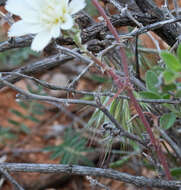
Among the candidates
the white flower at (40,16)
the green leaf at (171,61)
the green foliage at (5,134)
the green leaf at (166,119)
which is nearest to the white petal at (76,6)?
the white flower at (40,16)

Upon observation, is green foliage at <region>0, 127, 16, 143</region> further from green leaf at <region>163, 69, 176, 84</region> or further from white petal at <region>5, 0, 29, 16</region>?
green leaf at <region>163, 69, 176, 84</region>

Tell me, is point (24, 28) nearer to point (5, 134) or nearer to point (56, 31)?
point (56, 31)

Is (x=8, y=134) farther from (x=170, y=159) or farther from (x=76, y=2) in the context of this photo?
(x=76, y=2)

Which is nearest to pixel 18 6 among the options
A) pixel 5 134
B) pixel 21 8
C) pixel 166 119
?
pixel 21 8

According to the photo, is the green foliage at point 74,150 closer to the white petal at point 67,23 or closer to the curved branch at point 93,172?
the curved branch at point 93,172

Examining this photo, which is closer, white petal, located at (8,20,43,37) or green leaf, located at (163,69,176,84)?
green leaf, located at (163,69,176,84)

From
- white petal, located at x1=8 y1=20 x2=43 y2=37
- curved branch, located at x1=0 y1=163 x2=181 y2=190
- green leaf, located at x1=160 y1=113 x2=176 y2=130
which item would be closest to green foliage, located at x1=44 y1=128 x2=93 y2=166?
curved branch, located at x1=0 y1=163 x2=181 y2=190

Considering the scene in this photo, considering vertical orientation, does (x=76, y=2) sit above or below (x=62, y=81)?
above

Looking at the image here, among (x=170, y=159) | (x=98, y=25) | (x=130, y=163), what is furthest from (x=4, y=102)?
(x=98, y=25)
